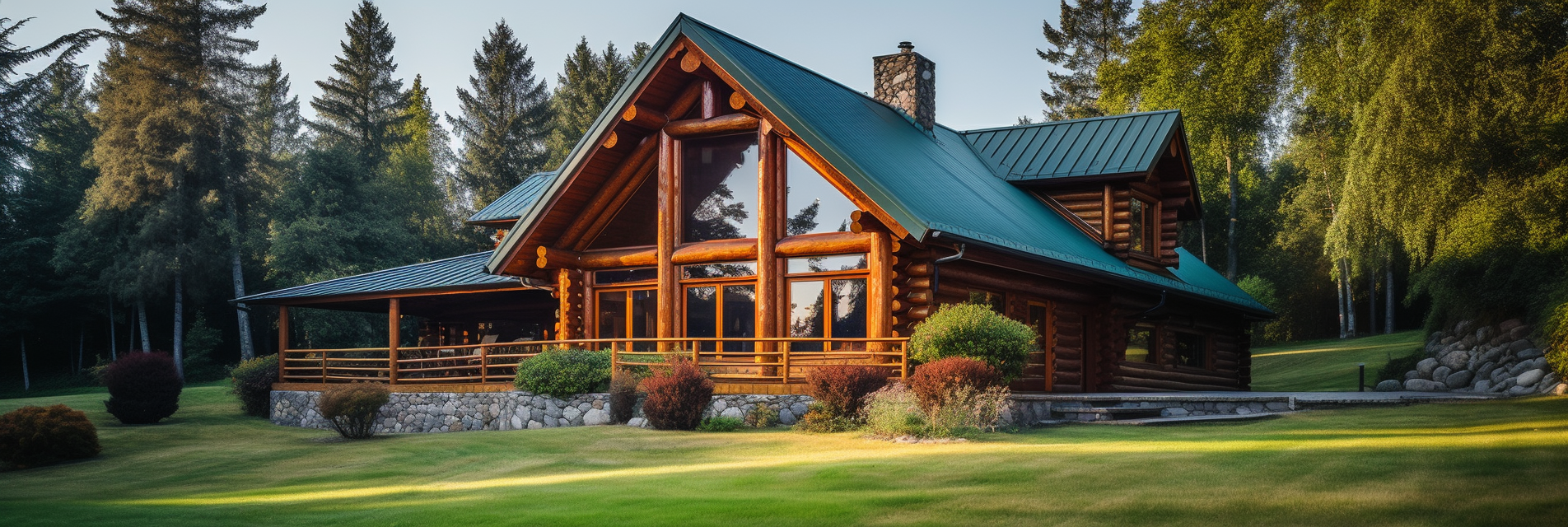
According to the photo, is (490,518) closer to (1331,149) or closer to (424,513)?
(424,513)

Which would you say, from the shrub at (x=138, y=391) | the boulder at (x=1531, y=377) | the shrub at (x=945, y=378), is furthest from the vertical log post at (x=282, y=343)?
the boulder at (x=1531, y=377)

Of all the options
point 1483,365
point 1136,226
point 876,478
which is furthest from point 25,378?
point 1483,365

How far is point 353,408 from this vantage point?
60.8 feet

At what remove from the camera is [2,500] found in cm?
1273

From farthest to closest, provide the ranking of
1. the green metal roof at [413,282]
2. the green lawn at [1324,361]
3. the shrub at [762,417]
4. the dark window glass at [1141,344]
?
the green lawn at [1324,361] → the dark window glass at [1141,344] → the green metal roof at [413,282] → the shrub at [762,417]

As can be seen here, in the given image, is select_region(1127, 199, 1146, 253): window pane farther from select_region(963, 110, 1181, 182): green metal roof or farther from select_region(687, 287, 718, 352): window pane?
select_region(687, 287, 718, 352): window pane

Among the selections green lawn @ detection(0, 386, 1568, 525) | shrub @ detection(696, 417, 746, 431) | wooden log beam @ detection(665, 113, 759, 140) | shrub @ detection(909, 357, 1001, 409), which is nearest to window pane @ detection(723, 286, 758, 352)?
shrub @ detection(696, 417, 746, 431)

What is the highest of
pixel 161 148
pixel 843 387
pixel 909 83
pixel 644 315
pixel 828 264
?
pixel 161 148

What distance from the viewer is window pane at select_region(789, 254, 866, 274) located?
1841cm

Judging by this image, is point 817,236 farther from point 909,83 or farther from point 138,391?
point 138,391

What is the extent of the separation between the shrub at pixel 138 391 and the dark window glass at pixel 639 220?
1033 cm

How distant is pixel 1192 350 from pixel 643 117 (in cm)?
1569

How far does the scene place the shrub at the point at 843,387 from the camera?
15.8 m

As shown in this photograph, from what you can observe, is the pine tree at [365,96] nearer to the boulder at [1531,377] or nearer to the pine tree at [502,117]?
the pine tree at [502,117]
